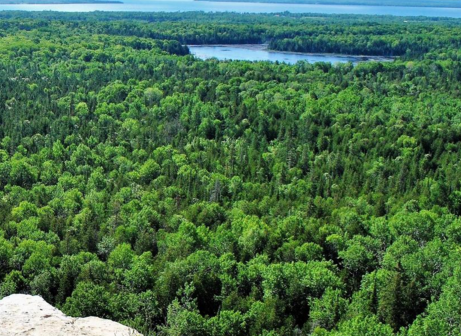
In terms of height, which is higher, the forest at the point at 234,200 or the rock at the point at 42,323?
the rock at the point at 42,323

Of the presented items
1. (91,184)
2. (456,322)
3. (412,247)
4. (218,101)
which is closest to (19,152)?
(91,184)

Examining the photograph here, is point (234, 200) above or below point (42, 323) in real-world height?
below

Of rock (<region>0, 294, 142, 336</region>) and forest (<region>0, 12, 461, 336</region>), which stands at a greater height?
rock (<region>0, 294, 142, 336</region>)

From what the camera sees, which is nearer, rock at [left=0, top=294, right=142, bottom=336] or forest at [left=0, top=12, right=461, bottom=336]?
rock at [left=0, top=294, right=142, bottom=336]

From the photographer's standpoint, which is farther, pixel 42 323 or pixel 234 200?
pixel 234 200

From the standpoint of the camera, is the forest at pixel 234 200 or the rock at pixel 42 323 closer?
the rock at pixel 42 323
